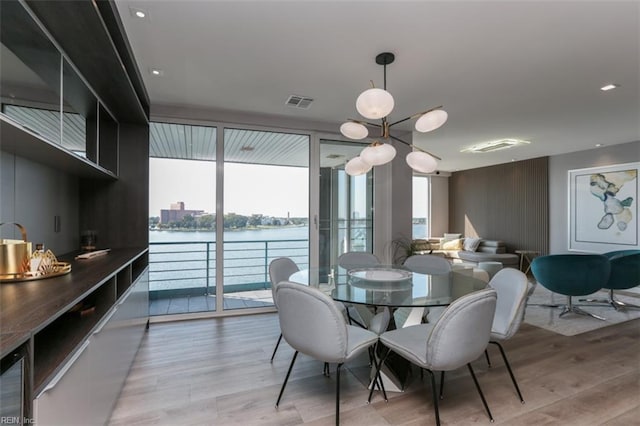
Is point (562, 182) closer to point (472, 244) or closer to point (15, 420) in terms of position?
point (472, 244)

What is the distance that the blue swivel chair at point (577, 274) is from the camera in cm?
383

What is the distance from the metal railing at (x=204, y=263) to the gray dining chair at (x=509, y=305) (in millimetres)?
2532

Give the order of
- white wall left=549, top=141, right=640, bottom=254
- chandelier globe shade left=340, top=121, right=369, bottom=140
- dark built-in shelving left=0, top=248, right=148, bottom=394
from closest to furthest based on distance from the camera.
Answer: dark built-in shelving left=0, top=248, right=148, bottom=394, chandelier globe shade left=340, top=121, right=369, bottom=140, white wall left=549, top=141, right=640, bottom=254

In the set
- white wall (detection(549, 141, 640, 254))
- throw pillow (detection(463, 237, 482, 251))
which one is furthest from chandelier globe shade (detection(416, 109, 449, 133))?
throw pillow (detection(463, 237, 482, 251))

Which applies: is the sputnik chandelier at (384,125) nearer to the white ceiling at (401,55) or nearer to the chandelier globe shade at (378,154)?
the chandelier globe shade at (378,154)

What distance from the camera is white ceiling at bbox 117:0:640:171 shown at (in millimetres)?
2002

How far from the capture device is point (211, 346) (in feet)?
9.78

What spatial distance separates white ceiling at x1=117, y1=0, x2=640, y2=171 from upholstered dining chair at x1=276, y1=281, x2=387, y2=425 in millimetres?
1735

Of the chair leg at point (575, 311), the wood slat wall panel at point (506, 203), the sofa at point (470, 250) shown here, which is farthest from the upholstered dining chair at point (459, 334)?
the wood slat wall panel at point (506, 203)

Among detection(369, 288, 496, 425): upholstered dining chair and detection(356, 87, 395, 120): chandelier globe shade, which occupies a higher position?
detection(356, 87, 395, 120): chandelier globe shade

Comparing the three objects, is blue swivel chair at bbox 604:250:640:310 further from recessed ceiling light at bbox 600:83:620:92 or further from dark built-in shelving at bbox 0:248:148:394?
dark built-in shelving at bbox 0:248:148:394

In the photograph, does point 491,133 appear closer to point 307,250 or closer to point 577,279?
point 577,279

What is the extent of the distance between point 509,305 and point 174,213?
3.57 metres

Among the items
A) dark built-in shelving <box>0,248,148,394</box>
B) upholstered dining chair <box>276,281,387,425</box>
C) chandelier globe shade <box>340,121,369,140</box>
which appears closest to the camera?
dark built-in shelving <box>0,248,148,394</box>
